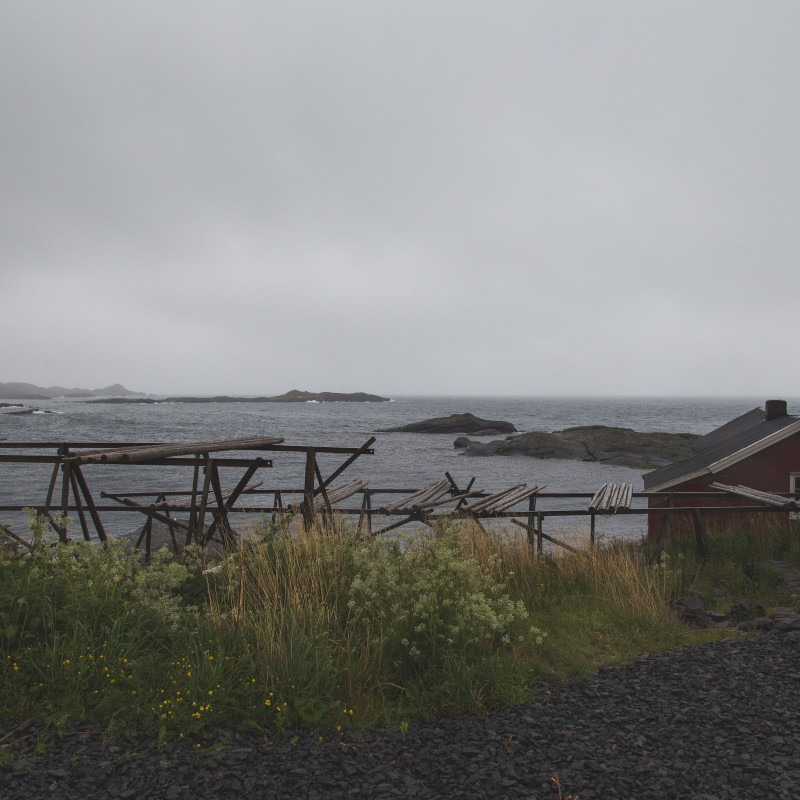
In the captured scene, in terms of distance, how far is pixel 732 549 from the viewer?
11.0 m

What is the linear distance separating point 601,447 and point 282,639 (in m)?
57.4

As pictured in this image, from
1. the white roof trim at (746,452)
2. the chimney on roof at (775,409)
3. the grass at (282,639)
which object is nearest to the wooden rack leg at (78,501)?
the grass at (282,639)

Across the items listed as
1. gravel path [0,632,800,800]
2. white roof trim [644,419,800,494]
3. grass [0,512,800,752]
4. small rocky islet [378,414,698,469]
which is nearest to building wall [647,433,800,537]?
white roof trim [644,419,800,494]

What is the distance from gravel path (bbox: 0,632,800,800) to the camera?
353 cm

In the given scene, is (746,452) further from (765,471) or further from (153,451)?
(153,451)

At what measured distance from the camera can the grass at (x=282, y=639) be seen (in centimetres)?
426

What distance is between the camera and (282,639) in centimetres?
478

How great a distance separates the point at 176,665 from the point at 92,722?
0.65 m

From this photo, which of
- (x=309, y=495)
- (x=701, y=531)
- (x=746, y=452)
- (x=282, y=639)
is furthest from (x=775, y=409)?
(x=282, y=639)

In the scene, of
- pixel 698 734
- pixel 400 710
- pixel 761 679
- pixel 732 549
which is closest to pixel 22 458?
pixel 400 710

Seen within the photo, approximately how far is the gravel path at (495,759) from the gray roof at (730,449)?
15750mm

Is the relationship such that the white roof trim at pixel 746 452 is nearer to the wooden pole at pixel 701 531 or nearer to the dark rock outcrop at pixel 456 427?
the wooden pole at pixel 701 531

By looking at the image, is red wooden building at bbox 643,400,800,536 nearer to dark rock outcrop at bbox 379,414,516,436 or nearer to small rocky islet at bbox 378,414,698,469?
small rocky islet at bbox 378,414,698,469

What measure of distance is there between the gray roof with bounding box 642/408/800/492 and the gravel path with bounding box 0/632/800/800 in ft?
51.7
